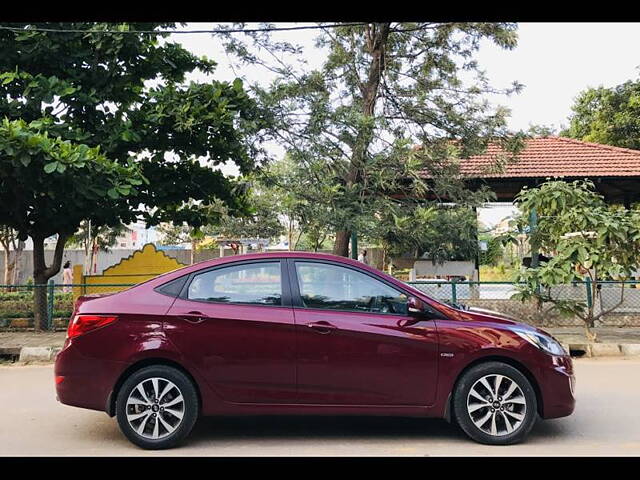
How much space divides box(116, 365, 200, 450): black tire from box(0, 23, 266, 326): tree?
16.2ft

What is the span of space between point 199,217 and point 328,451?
8.42 metres

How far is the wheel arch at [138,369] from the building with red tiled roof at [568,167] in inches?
396

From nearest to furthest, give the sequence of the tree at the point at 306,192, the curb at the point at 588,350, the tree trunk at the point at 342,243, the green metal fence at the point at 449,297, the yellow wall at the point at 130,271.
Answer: the curb at the point at 588,350 → the tree at the point at 306,192 → the green metal fence at the point at 449,297 → the tree trunk at the point at 342,243 → the yellow wall at the point at 130,271

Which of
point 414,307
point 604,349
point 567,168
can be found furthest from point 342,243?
point 414,307

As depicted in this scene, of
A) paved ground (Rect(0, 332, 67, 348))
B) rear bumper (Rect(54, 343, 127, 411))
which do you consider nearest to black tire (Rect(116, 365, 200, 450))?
rear bumper (Rect(54, 343, 127, 411))

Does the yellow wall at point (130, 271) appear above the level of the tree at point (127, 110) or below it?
below

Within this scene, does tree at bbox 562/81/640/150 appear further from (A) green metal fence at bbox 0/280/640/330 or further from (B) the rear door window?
(B) the rear door window

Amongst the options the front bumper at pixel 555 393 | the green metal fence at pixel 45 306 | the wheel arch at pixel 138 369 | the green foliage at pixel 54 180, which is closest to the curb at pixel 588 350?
the green metal fence at pixel 45 306

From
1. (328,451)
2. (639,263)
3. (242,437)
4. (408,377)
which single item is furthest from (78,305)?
(639,263)

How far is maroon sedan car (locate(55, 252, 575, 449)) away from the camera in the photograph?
4797mm

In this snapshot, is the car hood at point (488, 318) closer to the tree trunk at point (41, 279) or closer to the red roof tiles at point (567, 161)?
the tree trunk at point (41, 279)

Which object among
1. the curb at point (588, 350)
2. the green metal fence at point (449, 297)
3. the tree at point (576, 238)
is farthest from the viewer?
the green metal fence at point (449, 297)

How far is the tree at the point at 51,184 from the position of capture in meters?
8.48

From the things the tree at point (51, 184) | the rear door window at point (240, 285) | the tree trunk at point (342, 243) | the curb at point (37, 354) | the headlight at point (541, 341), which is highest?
the tree at point (51, 184)
